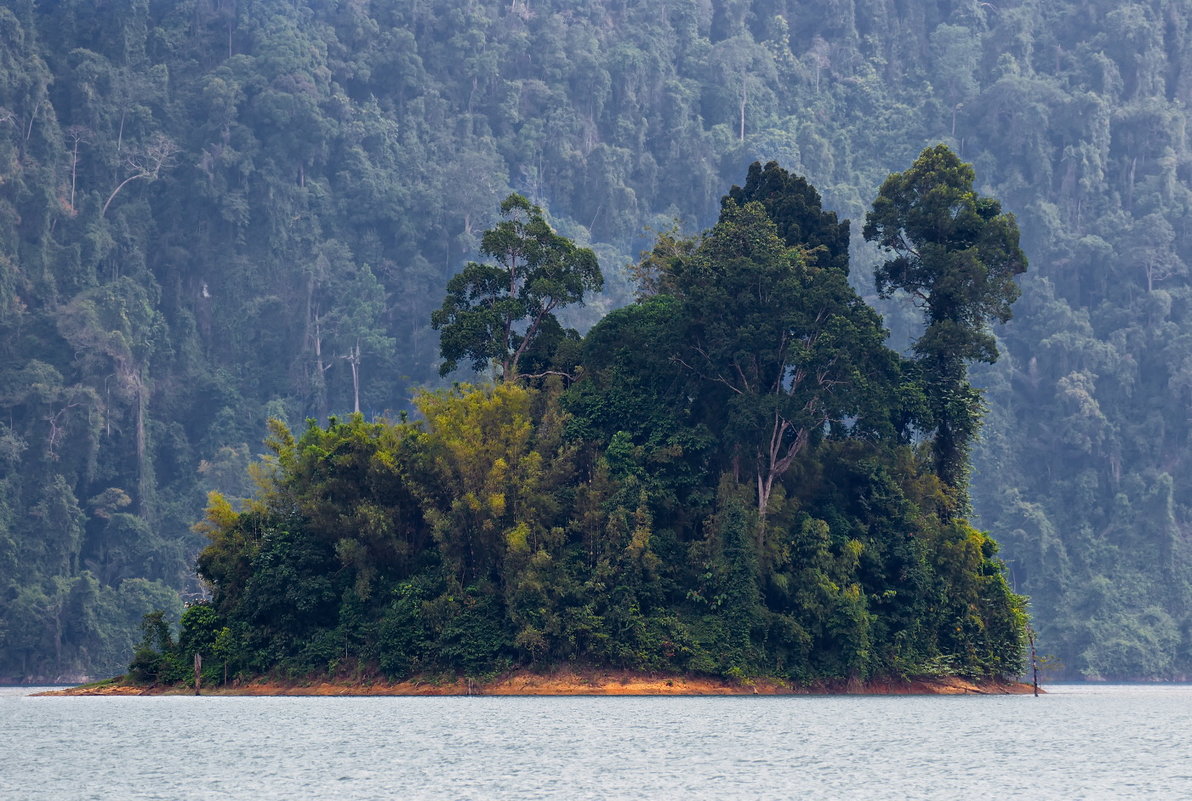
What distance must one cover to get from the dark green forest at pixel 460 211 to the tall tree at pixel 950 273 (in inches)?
2012

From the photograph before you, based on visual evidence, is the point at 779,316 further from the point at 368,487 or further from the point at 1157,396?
the point at 1157,396

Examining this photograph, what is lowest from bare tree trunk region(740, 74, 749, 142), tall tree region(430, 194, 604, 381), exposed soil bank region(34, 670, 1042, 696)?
exposed soil bank region(34, 670, 1042, 696)

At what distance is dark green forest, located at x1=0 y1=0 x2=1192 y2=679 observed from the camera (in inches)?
4232

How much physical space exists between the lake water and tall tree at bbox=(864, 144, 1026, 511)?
10.9 m

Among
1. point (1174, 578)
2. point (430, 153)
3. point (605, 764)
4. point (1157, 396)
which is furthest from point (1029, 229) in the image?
point (605, 764)

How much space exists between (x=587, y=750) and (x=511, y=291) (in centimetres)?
2881

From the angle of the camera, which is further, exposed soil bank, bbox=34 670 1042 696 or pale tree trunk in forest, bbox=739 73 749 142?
pale tree trunk in forest, bbox=739 73 749 142

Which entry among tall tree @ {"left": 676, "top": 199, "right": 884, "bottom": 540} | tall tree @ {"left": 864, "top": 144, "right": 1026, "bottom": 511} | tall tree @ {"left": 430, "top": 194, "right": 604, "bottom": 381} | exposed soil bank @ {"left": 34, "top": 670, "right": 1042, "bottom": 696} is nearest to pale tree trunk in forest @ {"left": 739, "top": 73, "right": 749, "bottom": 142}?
tall tree @ {"left": 430, "top": 194, "right": 604, "bottom": 381}

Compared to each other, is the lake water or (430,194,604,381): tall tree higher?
(430,194,604,381): tall tree

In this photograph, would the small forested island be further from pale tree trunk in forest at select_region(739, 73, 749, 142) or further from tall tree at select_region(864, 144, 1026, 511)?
pale tree trunk in forest at select_region(739, 73, 749, 142)

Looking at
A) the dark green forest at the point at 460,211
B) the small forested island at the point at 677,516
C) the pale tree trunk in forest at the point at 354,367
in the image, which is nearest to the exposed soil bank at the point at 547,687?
the small forested island at the point at 677,516

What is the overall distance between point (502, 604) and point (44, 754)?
72.4 ft

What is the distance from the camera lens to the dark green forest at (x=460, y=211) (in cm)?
10750

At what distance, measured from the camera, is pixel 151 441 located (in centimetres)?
11288
